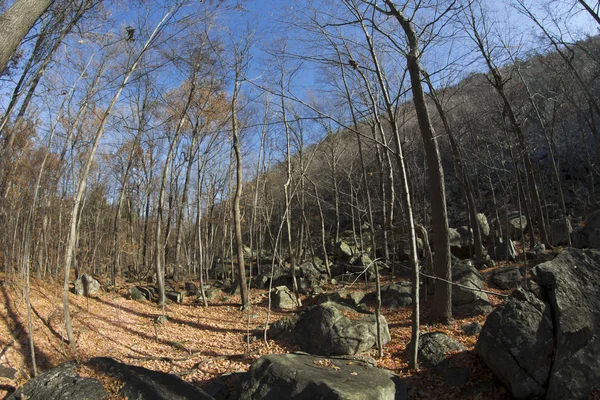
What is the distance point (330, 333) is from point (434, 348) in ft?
7.79

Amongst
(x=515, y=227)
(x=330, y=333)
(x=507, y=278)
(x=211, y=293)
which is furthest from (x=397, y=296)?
(x=515, y=227)

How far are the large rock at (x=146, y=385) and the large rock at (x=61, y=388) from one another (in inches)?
11.5

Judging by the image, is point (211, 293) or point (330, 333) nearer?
point (330, 333)

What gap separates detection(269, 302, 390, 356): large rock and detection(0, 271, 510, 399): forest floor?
31cm

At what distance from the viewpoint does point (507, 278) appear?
10.7m

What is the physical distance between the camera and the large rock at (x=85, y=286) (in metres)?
12.5

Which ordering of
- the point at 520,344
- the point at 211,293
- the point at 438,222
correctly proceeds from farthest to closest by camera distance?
the point at 211,293, the point at 438,222, the point at 520,344

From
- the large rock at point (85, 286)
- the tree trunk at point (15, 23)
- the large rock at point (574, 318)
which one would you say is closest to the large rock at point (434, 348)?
the large rock at point (574, 318)

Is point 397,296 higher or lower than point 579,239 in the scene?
lower

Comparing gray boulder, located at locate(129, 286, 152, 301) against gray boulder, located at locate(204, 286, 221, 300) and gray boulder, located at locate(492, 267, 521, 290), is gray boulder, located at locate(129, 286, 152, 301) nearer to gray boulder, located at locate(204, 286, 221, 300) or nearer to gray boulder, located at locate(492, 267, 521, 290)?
gray boulder, located at locate(204, 286, 221, 300)

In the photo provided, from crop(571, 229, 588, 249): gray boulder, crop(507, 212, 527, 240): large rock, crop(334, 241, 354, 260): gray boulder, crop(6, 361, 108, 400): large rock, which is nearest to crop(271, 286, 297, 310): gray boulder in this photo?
crop(334, 241, 354, 260): gray boulder

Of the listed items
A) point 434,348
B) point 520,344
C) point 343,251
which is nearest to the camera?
point 520,344

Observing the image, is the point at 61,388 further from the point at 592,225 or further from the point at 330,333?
the point at 592,225

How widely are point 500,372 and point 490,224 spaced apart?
19.6 metres
